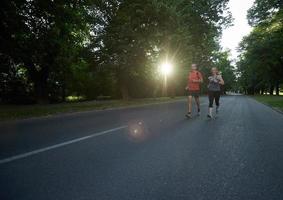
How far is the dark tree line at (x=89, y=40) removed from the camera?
57.0 ft

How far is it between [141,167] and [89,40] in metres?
23.8

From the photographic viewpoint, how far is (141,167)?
485cm

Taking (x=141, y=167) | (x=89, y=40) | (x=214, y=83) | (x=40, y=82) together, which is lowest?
(x=141, y=167)

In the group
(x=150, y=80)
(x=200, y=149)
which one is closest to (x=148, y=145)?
(x=200, y=149)

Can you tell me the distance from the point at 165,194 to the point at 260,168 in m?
1.89

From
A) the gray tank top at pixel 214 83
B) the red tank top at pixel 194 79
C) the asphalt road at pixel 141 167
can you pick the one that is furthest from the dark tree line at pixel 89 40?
the asphalt road at pixel 141 167

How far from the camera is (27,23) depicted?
55.5ft

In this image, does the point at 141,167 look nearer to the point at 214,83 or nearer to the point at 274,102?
the point at 214,83

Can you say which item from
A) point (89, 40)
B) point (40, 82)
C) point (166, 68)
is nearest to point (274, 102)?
point (166, 68)

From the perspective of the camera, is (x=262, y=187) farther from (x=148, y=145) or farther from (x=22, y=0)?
(x=22, y=0)

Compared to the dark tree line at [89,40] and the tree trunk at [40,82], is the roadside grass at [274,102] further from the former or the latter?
the tree trunk at [40,82]

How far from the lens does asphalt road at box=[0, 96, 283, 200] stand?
12.1 ft

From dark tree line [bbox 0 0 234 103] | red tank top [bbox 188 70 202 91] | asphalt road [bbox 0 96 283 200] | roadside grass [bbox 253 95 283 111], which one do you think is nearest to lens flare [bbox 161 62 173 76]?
dark tree line [bbox 0 0 234 103]

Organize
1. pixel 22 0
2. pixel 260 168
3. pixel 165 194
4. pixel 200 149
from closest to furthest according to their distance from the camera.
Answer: pixel 165 194 → pixel 260 168 → pixel 200 149 → pixel 22 0
